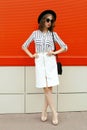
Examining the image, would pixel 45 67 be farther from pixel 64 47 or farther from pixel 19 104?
pixel 19 104

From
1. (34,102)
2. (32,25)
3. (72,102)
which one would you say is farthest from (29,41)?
(72,102)

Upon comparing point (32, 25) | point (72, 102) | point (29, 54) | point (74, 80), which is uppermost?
point (32, 25)

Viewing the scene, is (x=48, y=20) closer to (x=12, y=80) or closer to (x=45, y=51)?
(x=45, y=51)

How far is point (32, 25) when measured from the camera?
6012 mm

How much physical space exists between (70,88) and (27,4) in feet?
5.35

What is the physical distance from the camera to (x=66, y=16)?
6059 mm

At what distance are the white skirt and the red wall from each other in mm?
503

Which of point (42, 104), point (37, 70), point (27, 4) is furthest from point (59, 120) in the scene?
point (27, 4)

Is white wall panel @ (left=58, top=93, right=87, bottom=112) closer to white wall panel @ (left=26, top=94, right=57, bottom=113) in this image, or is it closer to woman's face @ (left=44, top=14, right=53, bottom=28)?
white wall panel @ (left=26, top=94, right=57, bottom=113)

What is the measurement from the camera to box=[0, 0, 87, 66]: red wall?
5961 mm

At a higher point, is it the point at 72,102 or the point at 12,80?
the point at 12,80

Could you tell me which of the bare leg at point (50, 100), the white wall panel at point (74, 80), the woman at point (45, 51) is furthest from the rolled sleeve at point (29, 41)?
the white wall panel at point (74, 80)

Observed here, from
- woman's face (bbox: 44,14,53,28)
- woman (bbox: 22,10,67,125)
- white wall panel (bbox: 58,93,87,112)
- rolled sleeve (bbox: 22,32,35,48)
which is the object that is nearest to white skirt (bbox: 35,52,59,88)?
woman (bbox: 22,10,67,125)

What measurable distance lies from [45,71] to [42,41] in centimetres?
47
